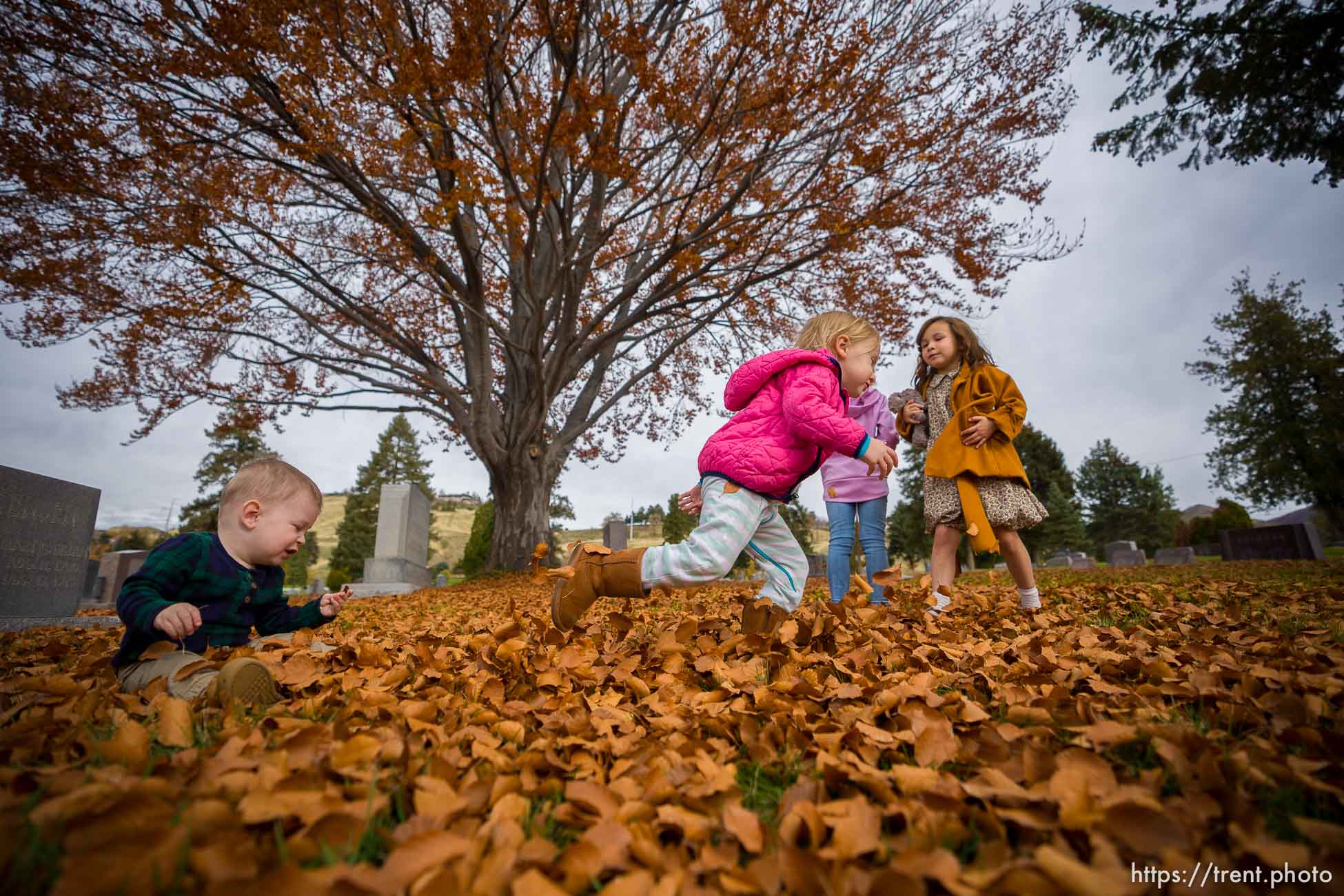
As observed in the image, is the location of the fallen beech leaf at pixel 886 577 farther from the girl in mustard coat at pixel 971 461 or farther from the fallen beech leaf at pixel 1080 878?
the fallen beech leaf at pixel 1080 878

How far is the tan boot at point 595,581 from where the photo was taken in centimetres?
228

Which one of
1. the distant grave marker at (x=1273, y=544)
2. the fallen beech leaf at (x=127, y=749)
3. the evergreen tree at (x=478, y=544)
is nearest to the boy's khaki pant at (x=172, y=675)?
the fallen beech leaf at (x=127, y=749)

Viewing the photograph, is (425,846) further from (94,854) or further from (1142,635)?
(1142,635)

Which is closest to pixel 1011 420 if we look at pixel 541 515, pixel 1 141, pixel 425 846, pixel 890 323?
pixel 425 846

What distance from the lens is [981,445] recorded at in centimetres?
325

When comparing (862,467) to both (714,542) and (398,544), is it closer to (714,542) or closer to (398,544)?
(714,542)

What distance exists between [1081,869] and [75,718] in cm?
201

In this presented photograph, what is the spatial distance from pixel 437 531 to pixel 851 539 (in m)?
49.9

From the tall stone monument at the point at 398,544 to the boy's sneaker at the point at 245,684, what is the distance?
9845mm

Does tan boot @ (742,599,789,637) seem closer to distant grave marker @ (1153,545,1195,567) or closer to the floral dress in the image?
the floral dress

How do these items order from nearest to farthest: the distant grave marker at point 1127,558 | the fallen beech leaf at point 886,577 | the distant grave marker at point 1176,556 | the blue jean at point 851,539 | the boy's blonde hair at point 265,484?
the boy's blonde hair at point 265,484, the fallen beech leaf at point 886,577, the blue jean at point 851,539, the distant grave marker at point 1176,556, the distant grave marker at point 1127,558

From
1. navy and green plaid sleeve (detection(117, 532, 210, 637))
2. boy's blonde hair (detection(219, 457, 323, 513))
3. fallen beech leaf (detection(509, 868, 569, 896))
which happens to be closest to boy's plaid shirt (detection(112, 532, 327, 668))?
navy and green plaid sleeve (detection(117, 532, 210, 637))

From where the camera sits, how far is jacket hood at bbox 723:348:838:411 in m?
2.39

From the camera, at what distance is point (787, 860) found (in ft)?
2.60
